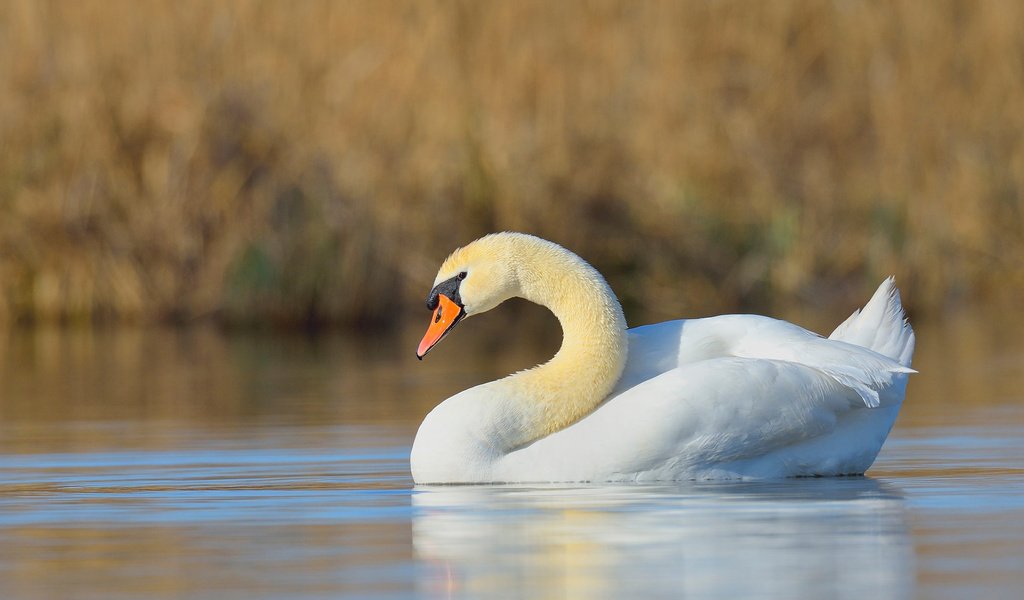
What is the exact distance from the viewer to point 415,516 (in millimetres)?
5031

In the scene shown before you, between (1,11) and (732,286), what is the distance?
5.70 metres

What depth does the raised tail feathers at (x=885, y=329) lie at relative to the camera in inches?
260

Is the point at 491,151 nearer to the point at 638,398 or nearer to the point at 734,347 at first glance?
the point at 734,347

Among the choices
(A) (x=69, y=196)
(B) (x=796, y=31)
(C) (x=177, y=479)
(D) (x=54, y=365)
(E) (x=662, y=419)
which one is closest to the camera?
(E) (x=662, y=419)

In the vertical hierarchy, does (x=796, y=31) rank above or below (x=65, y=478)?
above

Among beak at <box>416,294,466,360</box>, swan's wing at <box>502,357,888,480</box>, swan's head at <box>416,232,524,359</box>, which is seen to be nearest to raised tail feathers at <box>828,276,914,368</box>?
swan's wing at <box>502,357,888,480</box>

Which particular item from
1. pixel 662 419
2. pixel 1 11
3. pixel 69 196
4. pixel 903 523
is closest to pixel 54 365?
pixel 69 196

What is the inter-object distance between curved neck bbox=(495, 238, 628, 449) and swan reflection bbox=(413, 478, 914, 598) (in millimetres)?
327

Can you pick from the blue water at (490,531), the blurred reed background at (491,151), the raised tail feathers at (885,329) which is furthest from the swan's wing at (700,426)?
the blurred reed background at (491,151)

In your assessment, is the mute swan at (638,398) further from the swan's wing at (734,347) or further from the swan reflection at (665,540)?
the swan reflection at (665,540)

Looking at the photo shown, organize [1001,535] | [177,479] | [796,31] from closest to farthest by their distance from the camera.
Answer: [1001,535] < [177,479] < [796,31]

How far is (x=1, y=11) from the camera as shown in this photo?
14.8 meters

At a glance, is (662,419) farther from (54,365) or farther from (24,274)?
(24,274)

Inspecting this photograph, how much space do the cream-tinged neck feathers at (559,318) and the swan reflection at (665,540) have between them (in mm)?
320
